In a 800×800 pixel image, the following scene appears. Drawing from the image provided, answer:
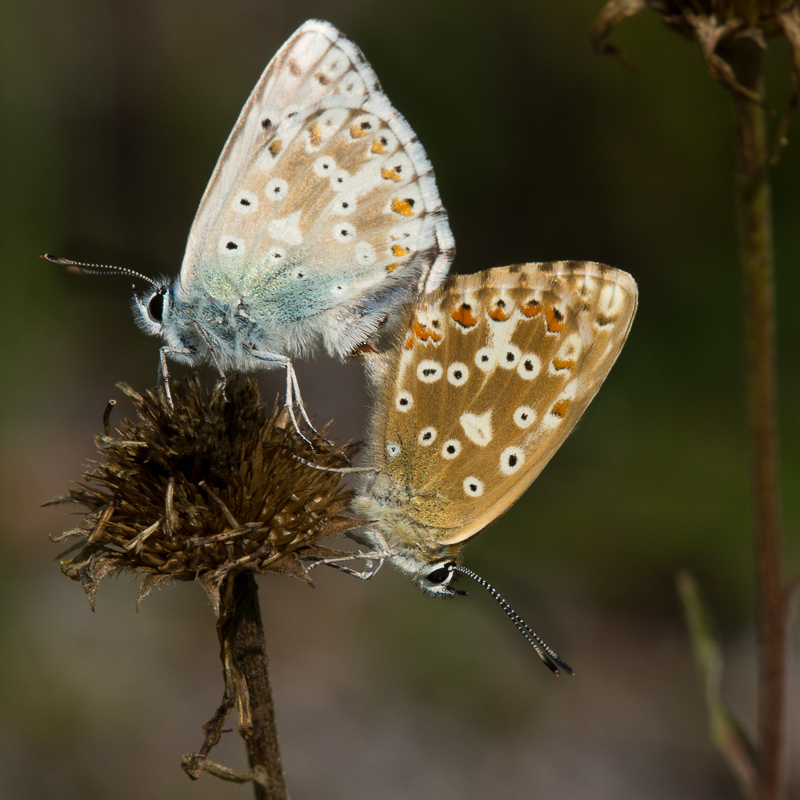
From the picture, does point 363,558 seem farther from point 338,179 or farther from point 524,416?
point 338,179

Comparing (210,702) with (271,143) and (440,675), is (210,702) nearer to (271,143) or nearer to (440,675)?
(440,675)

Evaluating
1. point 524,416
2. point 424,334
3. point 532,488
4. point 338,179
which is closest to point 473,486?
point 524,416

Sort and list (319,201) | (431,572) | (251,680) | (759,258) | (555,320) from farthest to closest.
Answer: (319,201), (431,572), (555,320), (759,258), (251,680)

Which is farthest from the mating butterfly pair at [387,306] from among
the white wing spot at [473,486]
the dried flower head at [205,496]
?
the dried flower head at [205,496]

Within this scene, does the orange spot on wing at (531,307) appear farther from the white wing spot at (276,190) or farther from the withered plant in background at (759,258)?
the white wing spot at (276,190)

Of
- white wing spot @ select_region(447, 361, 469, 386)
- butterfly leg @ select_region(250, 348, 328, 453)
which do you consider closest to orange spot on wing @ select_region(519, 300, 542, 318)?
white wing spot @ select_region(447, 361, 469, 386)

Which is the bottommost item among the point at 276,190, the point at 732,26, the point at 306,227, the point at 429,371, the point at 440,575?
the point at 440,575

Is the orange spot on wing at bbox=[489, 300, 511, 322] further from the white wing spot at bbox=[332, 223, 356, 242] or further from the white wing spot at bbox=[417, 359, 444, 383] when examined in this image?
the white wing spot at bbox=[332, 223, 356, 242]
